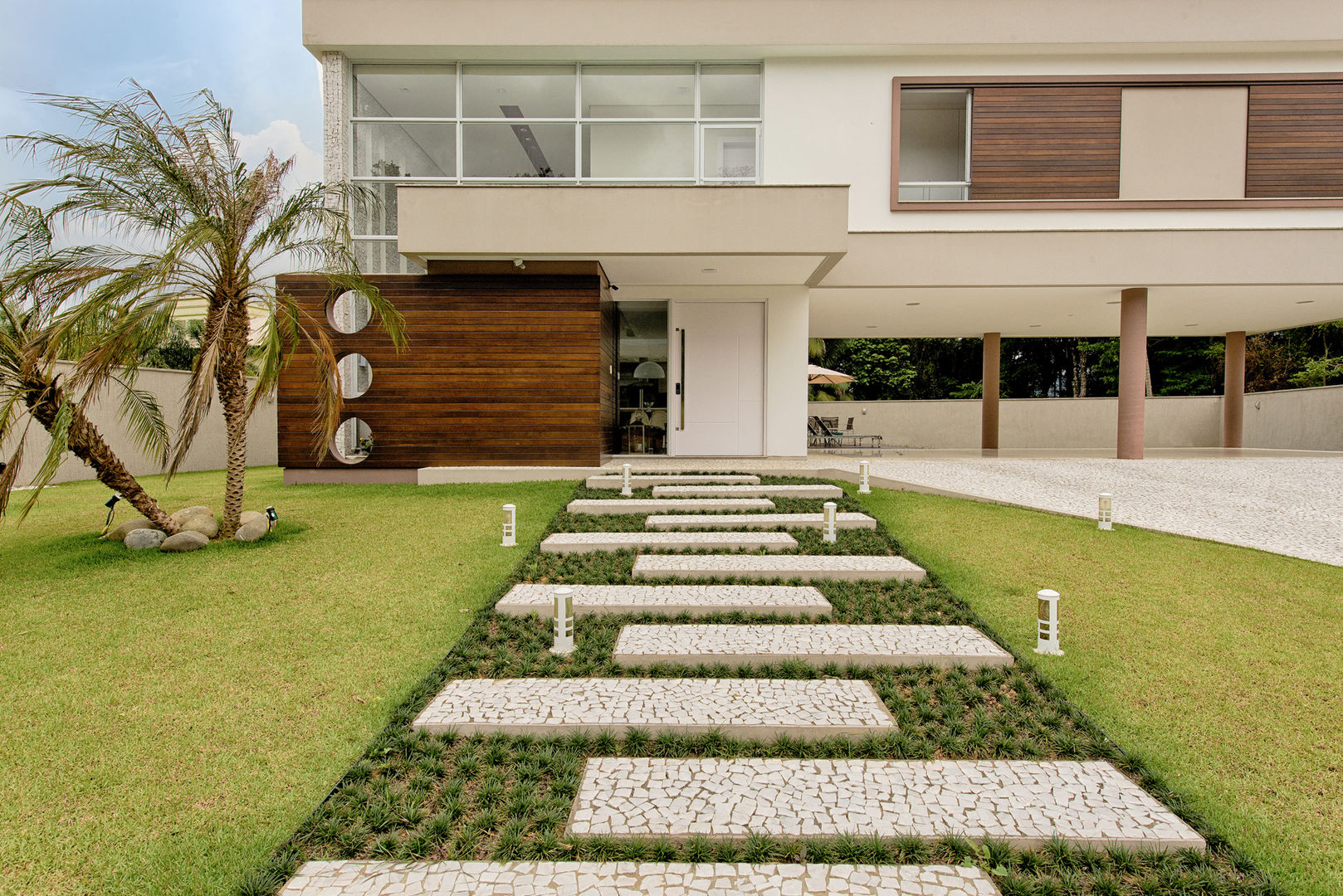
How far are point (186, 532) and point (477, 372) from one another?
466 cm

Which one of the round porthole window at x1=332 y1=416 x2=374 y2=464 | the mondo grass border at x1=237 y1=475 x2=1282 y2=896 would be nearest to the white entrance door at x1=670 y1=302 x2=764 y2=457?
the round porthole window at x1=332 y1=416 x2=374 y2=464

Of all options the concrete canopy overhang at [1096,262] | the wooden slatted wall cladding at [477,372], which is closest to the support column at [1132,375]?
the concrete canopy overhang at [1096,262]

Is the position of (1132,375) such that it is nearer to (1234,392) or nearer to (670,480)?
(1234,392)

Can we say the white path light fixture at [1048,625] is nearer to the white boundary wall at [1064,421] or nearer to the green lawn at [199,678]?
the green lawn at [199,678]

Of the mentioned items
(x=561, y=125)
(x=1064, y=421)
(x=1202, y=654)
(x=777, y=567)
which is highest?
(x=561, y=125)

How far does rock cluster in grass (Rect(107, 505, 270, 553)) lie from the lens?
653 cm

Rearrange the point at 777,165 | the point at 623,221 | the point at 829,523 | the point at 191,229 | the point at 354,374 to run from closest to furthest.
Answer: the point at 191,229 < the point at 829,523 < the point at 623,221 < the point at 354,374 < the point at 777,165

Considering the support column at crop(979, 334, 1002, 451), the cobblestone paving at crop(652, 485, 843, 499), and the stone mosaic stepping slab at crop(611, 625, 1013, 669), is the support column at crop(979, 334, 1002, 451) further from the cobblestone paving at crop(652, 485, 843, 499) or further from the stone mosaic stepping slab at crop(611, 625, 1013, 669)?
the stone mosaic stepping slab at crop(611, 625, 1013, 669)

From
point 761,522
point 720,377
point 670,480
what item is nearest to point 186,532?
point 670,480

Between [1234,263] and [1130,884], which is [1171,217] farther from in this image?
[1130,884]

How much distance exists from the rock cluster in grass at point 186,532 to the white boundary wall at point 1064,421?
18.6 m

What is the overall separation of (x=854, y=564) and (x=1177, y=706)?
251 cm

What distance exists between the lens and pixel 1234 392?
16734mm

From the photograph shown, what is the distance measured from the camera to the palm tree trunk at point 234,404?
6832 millimetres
